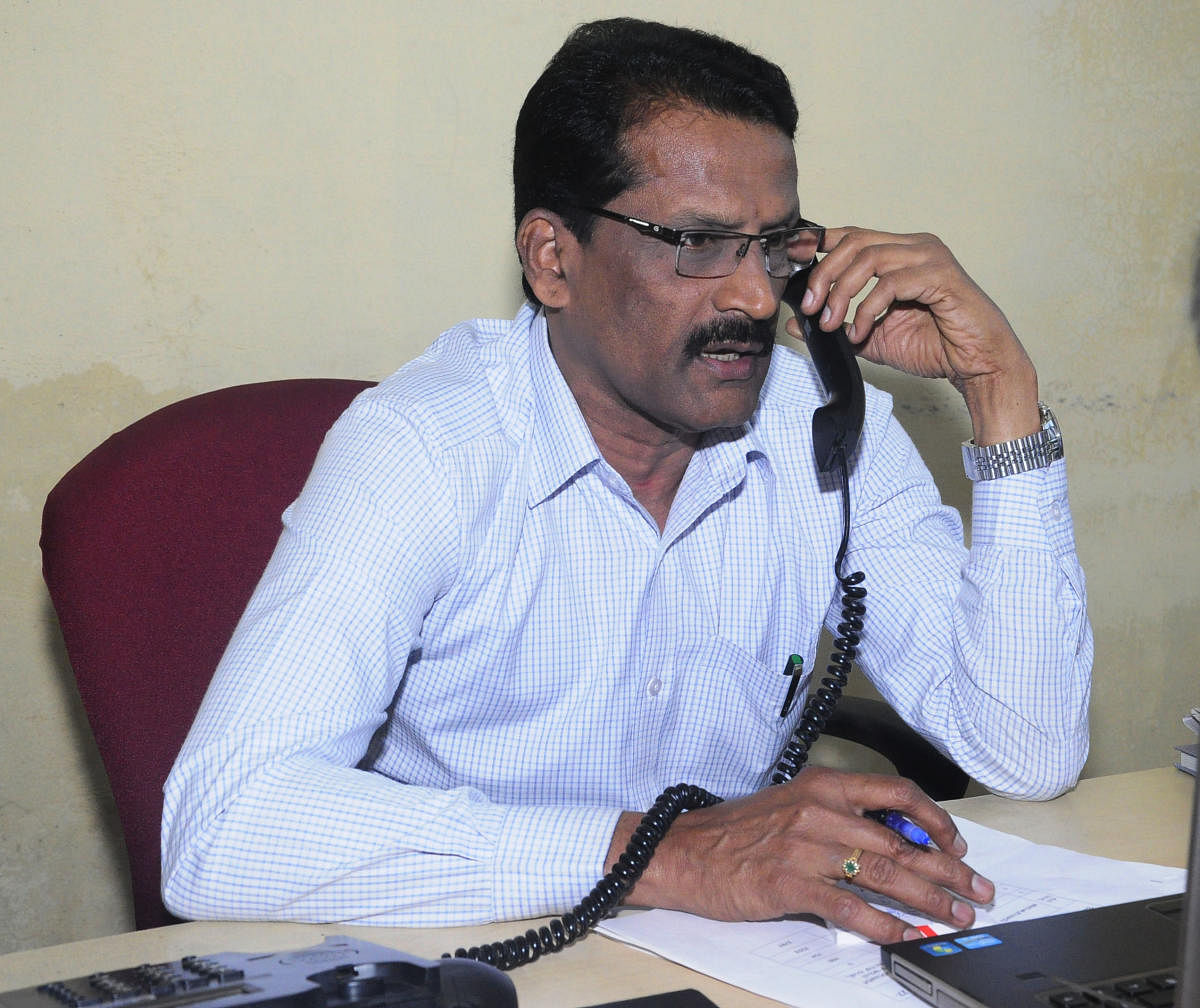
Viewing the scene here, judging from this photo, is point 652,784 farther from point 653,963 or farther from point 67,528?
point 67,528

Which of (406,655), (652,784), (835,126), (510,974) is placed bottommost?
(652,784)

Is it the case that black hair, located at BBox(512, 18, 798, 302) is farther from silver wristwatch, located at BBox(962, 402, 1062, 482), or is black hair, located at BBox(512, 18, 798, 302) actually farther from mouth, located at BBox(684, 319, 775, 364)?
silver wristwatch, located at BBox(962, 402, 1062, 482)

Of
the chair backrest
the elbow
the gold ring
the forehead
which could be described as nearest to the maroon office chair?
the chair backrest

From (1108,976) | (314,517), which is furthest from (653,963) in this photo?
(314,517)

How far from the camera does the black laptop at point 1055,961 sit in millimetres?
869

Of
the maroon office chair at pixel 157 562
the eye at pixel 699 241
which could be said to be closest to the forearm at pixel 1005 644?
the eye at pixel 699 241

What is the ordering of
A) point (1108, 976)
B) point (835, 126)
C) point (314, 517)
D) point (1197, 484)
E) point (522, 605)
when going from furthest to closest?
point (1197, 484), point (835, 126), point (522, 605), point (314, 517), point (1108, 976)

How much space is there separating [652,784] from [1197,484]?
160cm

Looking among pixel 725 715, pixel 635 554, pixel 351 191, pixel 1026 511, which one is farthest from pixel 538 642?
pixel 351 191

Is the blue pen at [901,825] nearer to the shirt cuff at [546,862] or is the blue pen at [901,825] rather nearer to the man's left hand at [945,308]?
the shirt cuff at [546,862]

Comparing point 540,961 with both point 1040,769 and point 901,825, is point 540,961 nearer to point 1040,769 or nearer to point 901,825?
point 901,825

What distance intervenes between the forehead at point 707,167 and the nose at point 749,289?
0.04 meters

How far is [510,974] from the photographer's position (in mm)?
992

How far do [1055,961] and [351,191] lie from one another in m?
1.45
